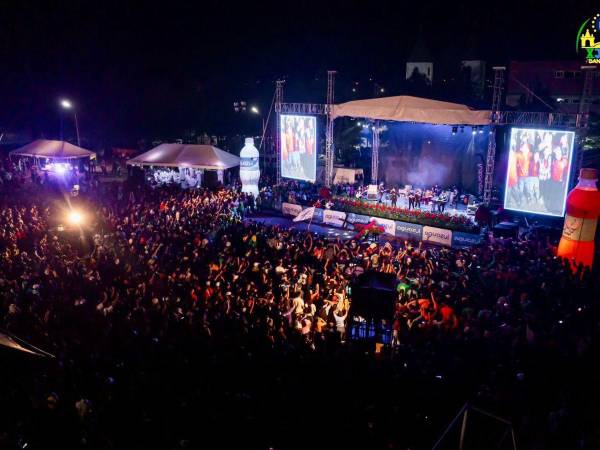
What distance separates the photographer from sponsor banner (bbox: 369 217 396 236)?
1748 centimetres

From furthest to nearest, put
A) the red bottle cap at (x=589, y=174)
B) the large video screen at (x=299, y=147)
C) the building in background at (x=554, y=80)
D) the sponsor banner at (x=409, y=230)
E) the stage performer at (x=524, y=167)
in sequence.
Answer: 1. the building in background at (x=554, y=80)
2. the large video screen at (x=299, y=147)
3. the stage performer at (x=524, y=167)
4. the sponsor banner at (x=409, y=230)
5. the red bottle cap at (x=589, y=174)

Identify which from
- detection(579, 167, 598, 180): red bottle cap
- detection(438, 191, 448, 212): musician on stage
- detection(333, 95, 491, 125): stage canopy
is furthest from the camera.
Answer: detection(438, 191, 448, 212): musician on stage

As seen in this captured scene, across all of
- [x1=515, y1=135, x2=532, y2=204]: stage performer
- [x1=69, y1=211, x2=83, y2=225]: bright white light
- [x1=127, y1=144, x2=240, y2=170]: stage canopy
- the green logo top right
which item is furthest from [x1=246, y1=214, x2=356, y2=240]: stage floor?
the green logo top right

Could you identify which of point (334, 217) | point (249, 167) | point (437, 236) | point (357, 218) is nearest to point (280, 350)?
point (437, 236)

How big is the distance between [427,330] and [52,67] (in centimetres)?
3146

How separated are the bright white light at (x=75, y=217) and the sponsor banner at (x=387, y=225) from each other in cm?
971

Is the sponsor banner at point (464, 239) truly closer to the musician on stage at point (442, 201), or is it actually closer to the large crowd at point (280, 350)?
the large crowd at point (280, 350)

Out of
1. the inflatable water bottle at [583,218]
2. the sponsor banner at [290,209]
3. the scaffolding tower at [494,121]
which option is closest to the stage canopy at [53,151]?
the sponsor banner at [290,209]

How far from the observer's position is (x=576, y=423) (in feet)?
18.8

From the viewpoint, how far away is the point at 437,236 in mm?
16531

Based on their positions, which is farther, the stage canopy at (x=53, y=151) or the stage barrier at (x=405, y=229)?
the stage canopy at (x=53, y=151)

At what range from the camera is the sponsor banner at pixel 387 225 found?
688 inches

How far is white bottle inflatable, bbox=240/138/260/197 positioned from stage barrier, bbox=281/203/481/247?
328cm

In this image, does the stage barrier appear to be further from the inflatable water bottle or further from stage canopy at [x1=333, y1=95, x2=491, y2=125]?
stage canopy at [x1=333, y1=95, x2=491, y2=125]
